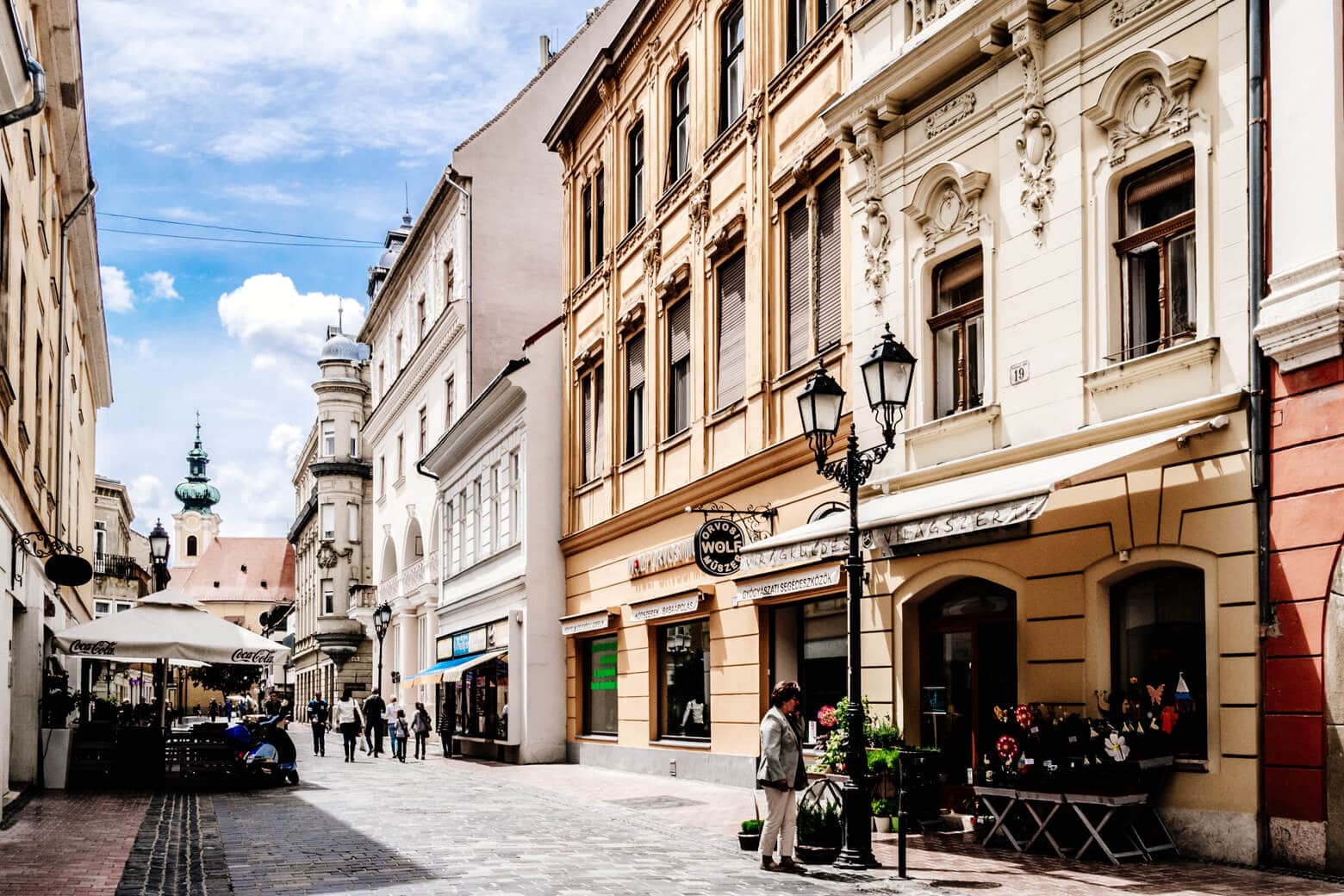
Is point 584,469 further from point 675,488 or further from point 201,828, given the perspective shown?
point 201,828

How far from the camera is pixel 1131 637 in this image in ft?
43.9

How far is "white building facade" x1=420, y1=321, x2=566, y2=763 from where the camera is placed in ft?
96.7

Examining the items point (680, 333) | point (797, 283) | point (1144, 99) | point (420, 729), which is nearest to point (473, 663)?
point (420, 729)

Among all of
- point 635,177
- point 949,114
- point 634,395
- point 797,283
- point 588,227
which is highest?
point 635,177

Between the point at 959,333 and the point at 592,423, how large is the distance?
44.4 feet

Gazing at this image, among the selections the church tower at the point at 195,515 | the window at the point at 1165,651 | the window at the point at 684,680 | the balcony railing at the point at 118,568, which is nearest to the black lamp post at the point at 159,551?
the window at the point at 684,680

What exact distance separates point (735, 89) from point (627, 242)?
483 centimetres

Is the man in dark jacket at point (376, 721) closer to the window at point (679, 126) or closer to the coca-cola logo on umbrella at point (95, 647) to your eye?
the coca-cola logo on umbrella at point (95, 647)

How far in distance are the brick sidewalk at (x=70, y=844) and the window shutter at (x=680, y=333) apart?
33.9 ft

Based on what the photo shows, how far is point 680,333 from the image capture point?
24.1 meters

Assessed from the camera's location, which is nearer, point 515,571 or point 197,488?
point 515,571

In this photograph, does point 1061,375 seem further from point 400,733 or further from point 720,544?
point 400,733

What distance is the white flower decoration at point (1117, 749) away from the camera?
12180 mm

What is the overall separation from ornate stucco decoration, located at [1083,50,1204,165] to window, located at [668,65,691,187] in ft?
36.9
